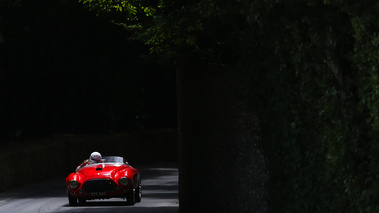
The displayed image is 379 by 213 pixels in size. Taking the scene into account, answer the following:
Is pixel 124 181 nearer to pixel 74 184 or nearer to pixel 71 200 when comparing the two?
pixel 74 184

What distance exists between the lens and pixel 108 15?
21.1 metres

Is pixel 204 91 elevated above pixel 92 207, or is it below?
above

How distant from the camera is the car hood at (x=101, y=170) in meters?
23.8

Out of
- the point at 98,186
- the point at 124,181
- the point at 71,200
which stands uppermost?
the point at 124,181

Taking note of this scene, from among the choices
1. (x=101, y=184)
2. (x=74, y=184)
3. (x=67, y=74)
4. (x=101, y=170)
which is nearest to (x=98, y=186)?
(x=101, y=184)

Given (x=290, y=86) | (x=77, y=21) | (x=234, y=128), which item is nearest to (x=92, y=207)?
(x=234, y=128)

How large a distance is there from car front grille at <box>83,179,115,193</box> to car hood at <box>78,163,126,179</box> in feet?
0.49

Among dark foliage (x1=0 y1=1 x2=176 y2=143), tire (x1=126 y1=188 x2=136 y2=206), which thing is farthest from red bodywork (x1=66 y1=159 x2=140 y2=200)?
dark foliage (x1=0 y1=1 x2=176 y2=143)

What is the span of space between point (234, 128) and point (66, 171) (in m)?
26.8

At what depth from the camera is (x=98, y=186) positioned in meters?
23.6

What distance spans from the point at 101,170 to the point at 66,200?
2.80 m

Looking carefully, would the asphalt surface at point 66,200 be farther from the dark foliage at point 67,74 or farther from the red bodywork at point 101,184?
the dark foliage at point 67,74

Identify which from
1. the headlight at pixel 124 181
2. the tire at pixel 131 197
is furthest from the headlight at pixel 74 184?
the tire at pixel 131 197

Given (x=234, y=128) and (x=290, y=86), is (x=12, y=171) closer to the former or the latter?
(x=234, y=128)
